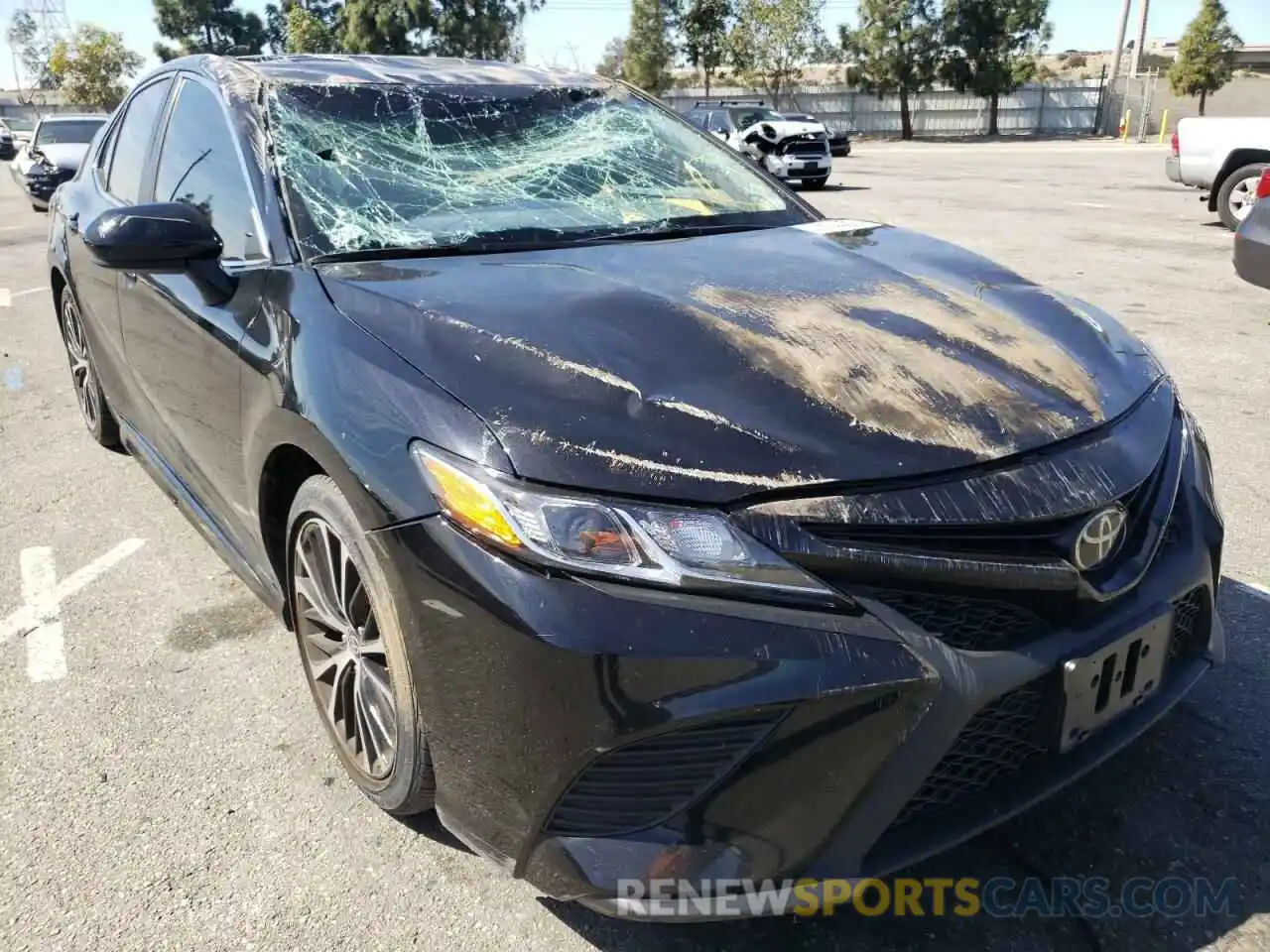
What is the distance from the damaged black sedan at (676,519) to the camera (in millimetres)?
1576

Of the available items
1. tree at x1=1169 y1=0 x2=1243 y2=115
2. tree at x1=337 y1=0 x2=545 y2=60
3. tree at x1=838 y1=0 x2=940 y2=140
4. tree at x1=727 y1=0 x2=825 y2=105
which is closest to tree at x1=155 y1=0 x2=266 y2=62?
tree at x1=337 y1=0 x2=545 y2=60

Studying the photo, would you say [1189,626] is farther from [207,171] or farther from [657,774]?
[207,171]

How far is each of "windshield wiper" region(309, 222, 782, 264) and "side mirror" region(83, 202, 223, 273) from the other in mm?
361

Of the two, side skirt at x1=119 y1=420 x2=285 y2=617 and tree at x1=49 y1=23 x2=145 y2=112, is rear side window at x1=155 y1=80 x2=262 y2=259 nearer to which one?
side skirt at x1=119 y1=420 x2=285 y2=617

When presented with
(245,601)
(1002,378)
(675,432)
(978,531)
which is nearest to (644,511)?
(675,432)

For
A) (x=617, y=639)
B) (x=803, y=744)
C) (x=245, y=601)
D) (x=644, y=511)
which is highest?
(x=644, y=511)

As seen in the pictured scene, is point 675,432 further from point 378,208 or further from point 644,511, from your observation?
point 378,208

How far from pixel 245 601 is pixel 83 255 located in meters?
1.61

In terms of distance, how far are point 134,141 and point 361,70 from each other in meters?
1.14

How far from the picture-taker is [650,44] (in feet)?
169

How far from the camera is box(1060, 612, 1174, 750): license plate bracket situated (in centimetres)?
172

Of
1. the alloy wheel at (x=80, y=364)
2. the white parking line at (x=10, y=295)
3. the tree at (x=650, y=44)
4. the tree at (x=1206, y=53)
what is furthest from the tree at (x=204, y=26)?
the alloy wheel at (x=80, y=364)

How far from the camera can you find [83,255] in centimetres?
391

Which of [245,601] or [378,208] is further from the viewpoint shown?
[245,601]
